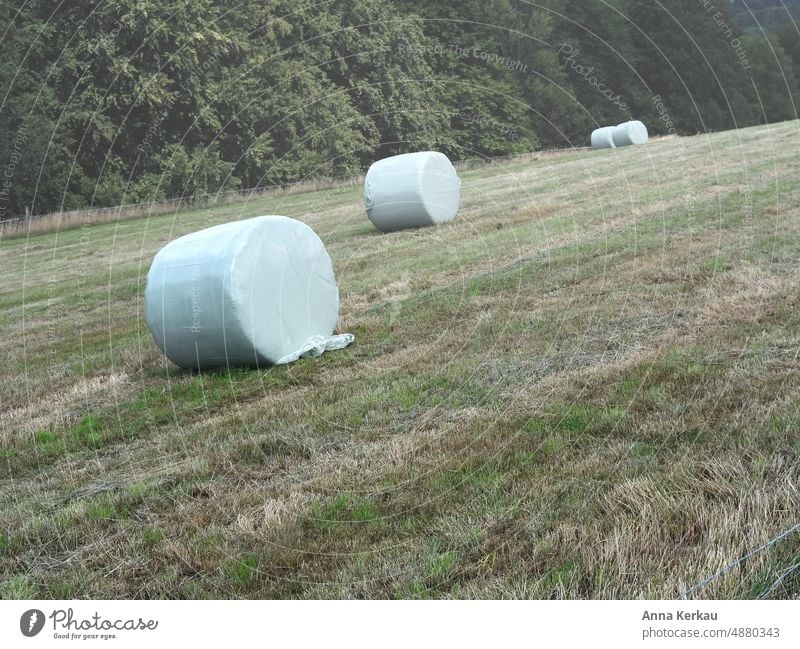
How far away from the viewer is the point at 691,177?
16.1 meters

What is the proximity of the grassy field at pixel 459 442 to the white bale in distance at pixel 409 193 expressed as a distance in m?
5.10

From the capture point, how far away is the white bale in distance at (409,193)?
15727 mm

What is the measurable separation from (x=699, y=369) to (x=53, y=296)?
12.1 metres

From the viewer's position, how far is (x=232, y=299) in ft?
22.8

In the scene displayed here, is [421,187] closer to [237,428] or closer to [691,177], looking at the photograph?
[691,177]

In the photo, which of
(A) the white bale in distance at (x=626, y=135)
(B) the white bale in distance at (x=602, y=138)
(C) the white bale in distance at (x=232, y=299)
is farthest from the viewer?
(A) the white bale in distance at (x=626, y=135)

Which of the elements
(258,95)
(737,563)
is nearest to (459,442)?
(737,563)

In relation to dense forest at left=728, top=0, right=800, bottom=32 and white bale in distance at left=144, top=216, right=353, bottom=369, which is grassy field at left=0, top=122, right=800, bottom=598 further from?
dense forest at left=728, top=0, right=800, bottom=32

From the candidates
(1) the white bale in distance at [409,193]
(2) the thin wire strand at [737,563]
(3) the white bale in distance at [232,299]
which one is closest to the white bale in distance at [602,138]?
(1) the white bale in distance at [409,193]

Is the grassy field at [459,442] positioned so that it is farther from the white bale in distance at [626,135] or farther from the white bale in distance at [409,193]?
the white bale in distance at [626,135]

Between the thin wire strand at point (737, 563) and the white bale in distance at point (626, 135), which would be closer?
the thin wire strand at point (737, 563)

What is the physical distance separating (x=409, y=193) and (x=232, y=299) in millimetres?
9187

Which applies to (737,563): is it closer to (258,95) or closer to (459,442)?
(459,442)
